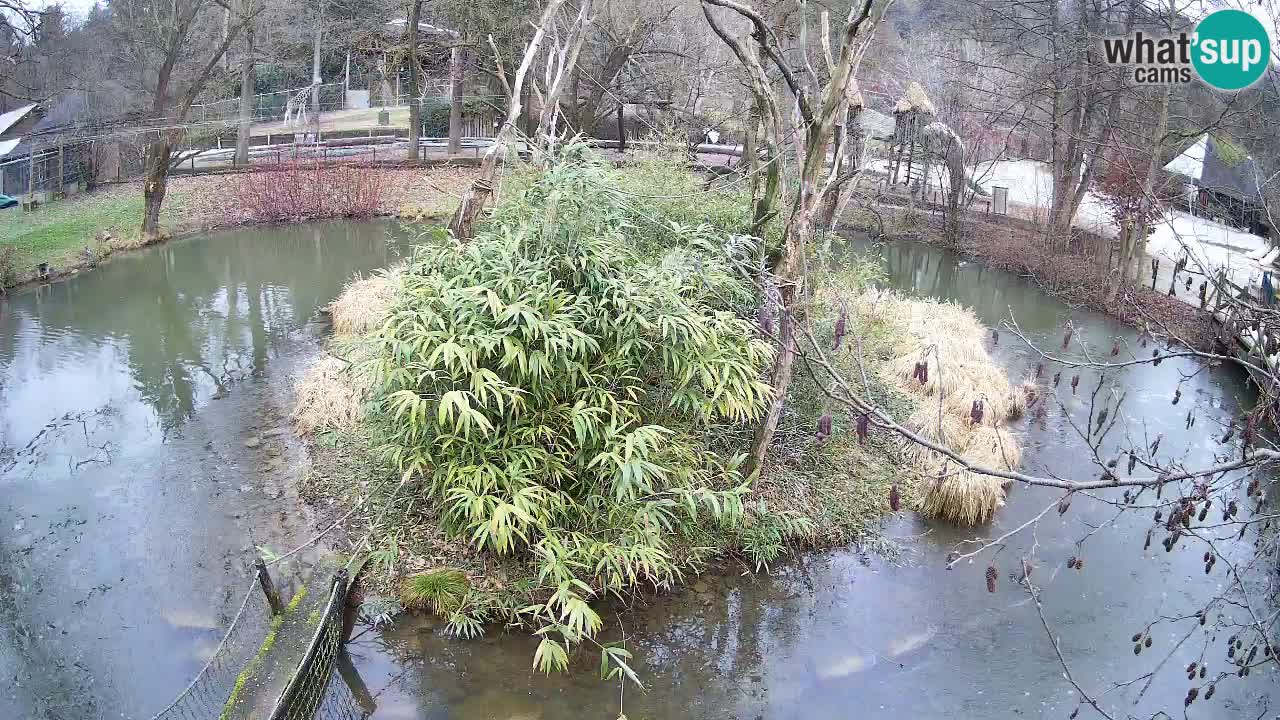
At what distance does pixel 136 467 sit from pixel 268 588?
113 inches

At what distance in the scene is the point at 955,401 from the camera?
28.0 feet

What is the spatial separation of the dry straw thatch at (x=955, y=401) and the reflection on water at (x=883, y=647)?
24cm

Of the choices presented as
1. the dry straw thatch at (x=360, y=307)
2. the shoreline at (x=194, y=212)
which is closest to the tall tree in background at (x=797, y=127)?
the dry straw thatch at (x=360, y=307)

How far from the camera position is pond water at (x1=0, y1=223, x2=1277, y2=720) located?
208 inches

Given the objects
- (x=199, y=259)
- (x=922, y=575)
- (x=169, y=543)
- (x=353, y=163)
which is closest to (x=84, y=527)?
(x=169, y=543)

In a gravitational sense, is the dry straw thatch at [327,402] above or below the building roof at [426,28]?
below

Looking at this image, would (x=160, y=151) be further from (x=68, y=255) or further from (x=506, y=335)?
(x=506, y=335)

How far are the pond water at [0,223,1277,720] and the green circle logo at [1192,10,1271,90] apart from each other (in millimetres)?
2972

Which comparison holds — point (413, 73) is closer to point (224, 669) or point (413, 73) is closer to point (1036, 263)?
point (1036, 263)

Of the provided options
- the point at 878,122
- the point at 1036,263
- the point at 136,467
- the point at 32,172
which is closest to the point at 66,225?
the point at 32,172

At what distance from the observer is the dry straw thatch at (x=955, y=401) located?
23.2 feet

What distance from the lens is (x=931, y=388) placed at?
8836 millimetres

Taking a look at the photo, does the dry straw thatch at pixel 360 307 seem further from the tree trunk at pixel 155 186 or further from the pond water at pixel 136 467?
the tree trunk at pixel 155 186

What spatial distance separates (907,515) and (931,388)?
1.99m
